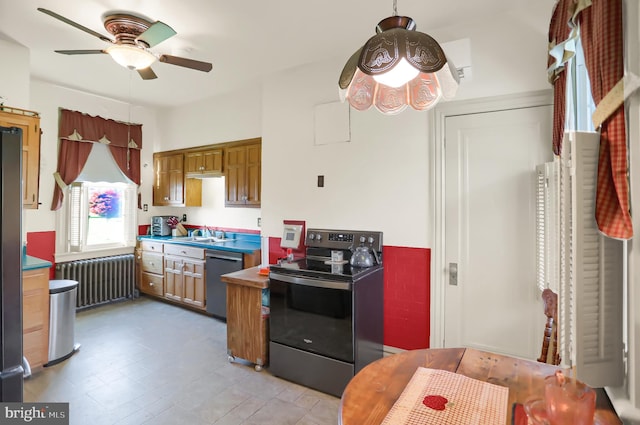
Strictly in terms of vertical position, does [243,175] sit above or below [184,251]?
above

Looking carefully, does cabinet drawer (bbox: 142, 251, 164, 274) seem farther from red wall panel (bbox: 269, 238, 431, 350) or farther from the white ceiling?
red wall panel (bbox: 269, 238, 431, 350)

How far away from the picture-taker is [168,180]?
502cm

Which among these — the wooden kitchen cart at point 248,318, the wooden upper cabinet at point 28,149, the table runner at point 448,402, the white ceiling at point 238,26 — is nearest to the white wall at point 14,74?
the white ceiling at point 238,26

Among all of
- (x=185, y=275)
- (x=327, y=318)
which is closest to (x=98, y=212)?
(x=185, y=275)

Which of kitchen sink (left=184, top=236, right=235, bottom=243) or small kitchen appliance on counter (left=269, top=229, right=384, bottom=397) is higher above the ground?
kitchen sink (left=184, top=236, right=235, bottom=243)

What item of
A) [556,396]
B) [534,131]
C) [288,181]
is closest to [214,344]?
[288,181]

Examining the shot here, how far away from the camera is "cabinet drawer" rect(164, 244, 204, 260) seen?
4.12 m

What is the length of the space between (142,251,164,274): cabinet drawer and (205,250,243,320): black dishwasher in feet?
3.34

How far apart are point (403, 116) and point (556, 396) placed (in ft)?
7.57

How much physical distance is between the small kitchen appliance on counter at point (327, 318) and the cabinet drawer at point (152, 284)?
2582mm

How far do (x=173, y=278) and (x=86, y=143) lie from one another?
2.11m

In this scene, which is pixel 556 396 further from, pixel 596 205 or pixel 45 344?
pixel 45 344

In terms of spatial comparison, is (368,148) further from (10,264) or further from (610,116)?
(10,264)

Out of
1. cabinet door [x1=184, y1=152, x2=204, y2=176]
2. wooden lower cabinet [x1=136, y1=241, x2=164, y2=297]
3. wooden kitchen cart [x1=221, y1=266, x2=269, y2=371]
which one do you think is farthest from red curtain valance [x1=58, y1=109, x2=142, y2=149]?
wooden kitchen cart [x1=221, y1=266, x2=269, y2=371]
